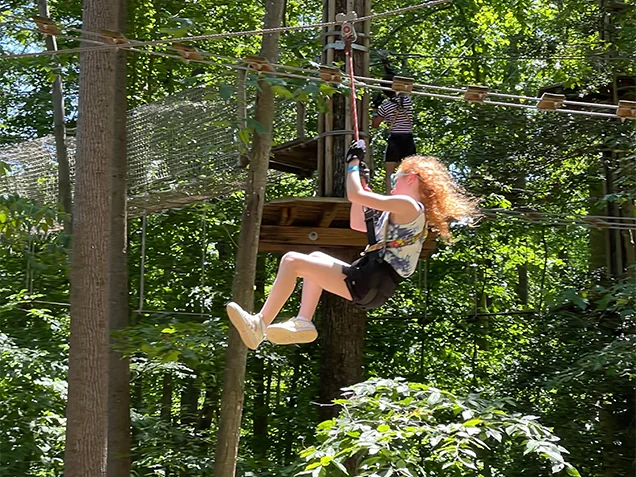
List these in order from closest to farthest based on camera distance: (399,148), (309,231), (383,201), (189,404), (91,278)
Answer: (383,201)
(91,278)
(399,148)
(309,231)
(189,404)

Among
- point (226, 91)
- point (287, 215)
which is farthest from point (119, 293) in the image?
point (226, 91)

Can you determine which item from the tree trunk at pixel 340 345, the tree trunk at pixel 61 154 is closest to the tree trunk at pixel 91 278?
the tree trunk at pixel 61 154

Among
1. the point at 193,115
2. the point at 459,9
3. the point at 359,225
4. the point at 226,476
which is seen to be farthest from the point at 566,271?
the point at 359,225

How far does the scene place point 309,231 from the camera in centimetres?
644

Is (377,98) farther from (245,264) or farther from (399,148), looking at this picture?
(245,264)

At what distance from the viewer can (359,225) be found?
384 cm

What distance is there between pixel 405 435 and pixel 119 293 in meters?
3.13

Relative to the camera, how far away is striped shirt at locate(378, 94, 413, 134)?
20.0 feet

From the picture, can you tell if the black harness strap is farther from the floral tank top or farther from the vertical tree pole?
the vertical tree pole

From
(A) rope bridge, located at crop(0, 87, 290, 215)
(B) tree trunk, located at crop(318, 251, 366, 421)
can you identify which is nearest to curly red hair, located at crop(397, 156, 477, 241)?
(A) rope bridge, located at crop(0, 87, 290, 215)

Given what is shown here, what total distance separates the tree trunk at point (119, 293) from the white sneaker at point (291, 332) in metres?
3.27

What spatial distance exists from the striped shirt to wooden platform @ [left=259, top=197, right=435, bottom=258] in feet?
2.35

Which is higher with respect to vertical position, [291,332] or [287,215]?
[287,215]

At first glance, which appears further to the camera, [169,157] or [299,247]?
[169,157]
